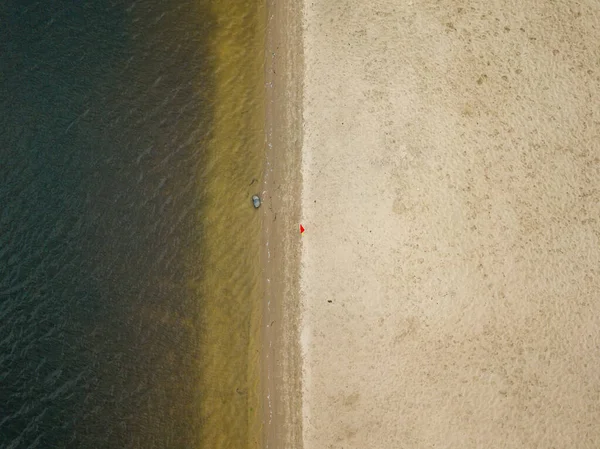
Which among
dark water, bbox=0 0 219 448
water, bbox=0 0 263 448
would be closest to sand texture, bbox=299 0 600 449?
water, bbox=0 0 263 448

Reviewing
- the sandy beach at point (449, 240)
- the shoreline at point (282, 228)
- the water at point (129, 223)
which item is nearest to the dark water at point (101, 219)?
the water at point (129, 223)

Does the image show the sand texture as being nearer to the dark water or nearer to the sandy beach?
the sandy beach

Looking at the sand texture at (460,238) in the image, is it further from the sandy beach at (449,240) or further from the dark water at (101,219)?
the dark water at (101,219)

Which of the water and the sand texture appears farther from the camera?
the water

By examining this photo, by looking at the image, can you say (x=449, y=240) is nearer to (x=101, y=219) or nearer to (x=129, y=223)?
(x=129, y=223)

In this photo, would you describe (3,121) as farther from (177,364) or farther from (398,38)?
(398,38)
